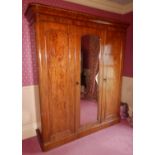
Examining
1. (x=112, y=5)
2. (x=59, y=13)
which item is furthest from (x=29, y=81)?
(x=112, y=5)

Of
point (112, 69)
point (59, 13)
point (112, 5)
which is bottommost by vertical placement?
point (112, 69)

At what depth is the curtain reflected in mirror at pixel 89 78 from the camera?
2.38 metres

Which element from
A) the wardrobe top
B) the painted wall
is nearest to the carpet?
the painted wall

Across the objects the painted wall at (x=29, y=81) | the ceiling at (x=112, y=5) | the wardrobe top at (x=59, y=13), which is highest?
the ceiling at (x=112, y=5)

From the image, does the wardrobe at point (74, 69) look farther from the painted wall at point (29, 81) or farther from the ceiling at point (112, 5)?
the ceiling at point (112, 5)

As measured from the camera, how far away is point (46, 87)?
2.06 metres

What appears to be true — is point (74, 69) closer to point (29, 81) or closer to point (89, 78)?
point (89, 78)

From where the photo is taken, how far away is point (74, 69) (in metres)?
2.27

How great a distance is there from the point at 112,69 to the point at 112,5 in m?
1.44

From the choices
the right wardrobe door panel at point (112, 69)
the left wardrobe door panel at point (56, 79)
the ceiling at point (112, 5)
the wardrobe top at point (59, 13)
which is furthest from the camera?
the ceiling at point (112, 5)

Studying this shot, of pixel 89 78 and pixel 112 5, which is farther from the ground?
pixel 112 5

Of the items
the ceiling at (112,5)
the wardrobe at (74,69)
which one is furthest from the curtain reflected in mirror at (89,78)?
the ceiling at (112,5)
